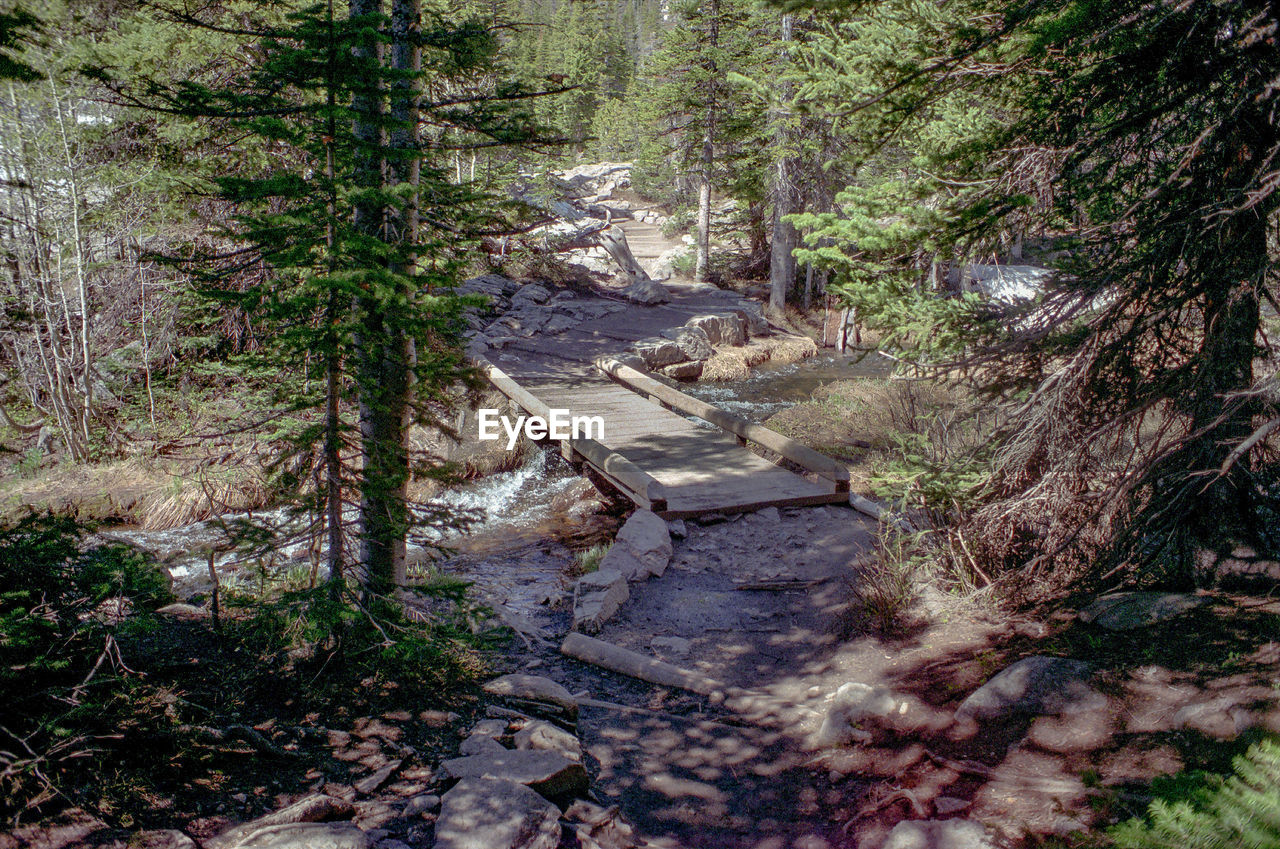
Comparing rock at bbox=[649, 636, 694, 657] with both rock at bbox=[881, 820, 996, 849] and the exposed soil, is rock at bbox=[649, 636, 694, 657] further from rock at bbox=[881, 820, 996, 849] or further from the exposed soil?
rock at bbox=[881, 820, 996, 849]

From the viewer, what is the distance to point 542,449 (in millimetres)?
13375

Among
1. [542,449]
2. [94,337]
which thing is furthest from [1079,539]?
[94,337]

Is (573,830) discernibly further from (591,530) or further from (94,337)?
(94,337)

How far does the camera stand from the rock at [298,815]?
118 inches

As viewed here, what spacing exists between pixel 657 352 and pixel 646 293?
595 centimetres

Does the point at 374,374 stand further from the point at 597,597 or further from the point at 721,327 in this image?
the point at 721,327

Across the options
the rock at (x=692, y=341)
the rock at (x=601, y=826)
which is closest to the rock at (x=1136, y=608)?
the rock at (x=601, y=826)

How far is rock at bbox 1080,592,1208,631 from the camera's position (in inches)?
181

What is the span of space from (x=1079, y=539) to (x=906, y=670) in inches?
65.0

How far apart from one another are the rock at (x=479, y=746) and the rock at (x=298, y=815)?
2.53 feet

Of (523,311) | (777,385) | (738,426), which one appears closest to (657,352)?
(777,385)

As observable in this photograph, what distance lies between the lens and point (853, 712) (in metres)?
5.02

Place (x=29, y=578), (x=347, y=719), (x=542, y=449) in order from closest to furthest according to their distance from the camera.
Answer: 1. (x=29, y=578)
2. (x=347, y=719)
3. (x=542, y=449)

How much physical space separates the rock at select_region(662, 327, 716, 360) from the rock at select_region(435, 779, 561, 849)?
56.3 ft
